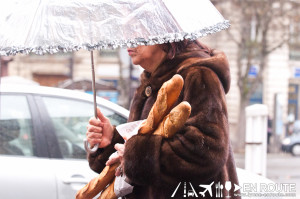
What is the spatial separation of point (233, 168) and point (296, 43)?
18240 mm

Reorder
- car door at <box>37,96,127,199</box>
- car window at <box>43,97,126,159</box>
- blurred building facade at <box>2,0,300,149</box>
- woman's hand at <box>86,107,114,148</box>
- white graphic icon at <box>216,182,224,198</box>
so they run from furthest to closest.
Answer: blurred building facade at <box>2,0,300,149</box> < car window at <box>43,97,126,159</box> < car door at <box>37,96,127,199</box> < woman's hand at <box>86,107,114,148</box> < white graphic icon at <box>216,182,224,198</box>

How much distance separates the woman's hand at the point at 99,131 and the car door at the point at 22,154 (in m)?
1.19

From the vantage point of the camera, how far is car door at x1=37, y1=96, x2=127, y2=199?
371 cm

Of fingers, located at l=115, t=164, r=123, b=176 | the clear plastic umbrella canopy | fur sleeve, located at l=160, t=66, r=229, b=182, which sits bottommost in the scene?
fingers, located at l=115, t=164, r=123, b=176

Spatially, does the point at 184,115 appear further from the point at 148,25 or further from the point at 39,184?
the point at 39,184

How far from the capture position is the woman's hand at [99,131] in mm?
2445

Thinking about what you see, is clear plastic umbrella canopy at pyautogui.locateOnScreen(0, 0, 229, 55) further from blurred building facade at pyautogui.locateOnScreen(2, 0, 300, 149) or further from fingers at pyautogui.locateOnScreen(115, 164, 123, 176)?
blurred building facade at pyautogui.locateOnScreen(2, 0, 300, 149)

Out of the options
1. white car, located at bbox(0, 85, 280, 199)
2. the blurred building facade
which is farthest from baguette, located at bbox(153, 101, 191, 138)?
the blurred building facade

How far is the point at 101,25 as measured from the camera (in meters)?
2.07

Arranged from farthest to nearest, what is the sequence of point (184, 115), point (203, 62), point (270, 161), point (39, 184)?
point (270, 161) < point (39, 184) < point (203, 62) < point (184, 115)

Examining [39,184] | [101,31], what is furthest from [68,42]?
[39,184]

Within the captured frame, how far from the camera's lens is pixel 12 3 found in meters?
2.34

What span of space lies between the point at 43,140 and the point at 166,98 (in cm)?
197

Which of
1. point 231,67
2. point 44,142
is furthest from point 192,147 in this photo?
point 231,67
